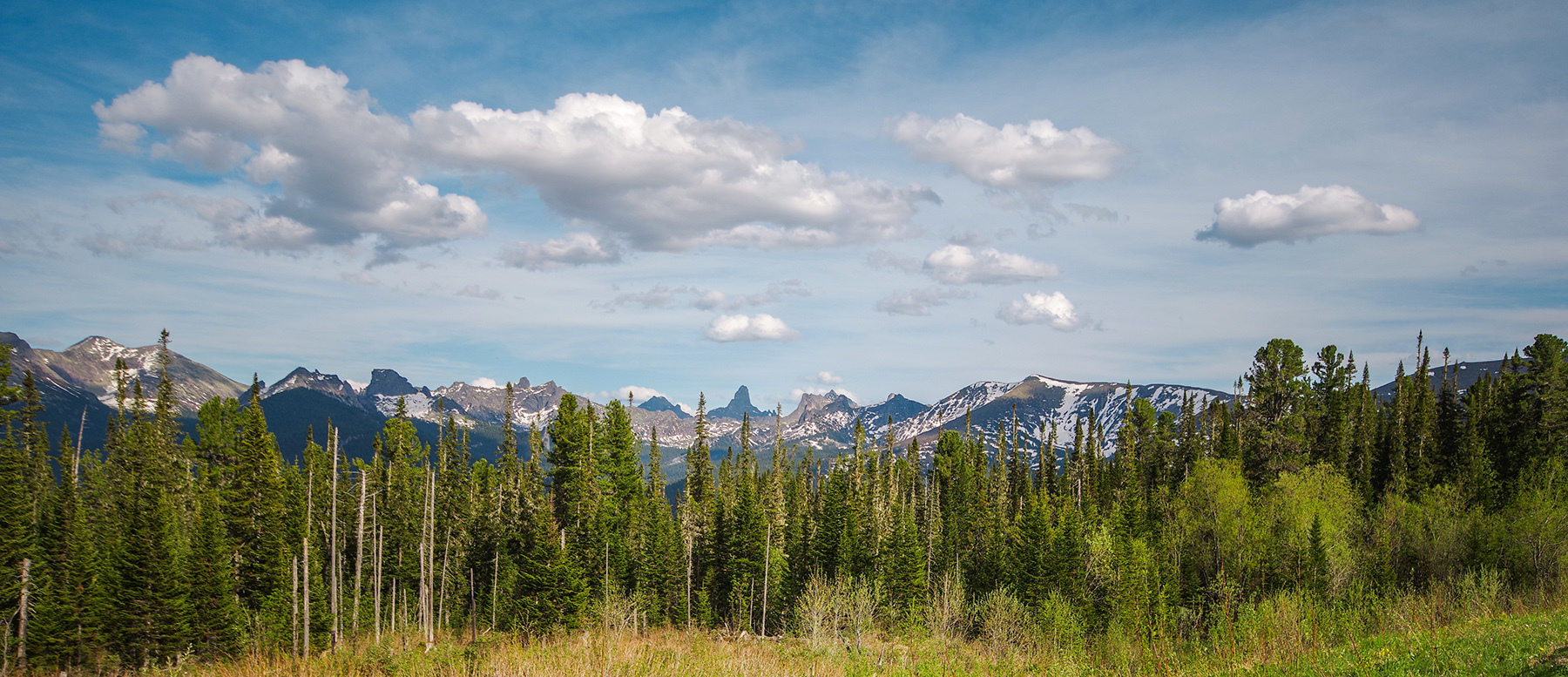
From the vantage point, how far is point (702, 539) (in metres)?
65.4

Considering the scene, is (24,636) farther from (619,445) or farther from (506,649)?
(506,649)

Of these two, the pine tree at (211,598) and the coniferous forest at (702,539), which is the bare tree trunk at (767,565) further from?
the pine tree at (211,598)

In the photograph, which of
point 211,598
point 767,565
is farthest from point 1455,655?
point 211,598

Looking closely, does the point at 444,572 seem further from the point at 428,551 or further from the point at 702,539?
the point at 702,539

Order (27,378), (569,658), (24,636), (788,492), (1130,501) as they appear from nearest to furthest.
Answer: (569,658)
(24,636)
(27,378)
(1130,501)
(788,492)

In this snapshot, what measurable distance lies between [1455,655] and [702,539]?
5557 centimetres

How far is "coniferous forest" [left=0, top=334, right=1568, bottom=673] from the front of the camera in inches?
1548

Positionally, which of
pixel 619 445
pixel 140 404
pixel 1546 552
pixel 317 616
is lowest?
pixel 317 616

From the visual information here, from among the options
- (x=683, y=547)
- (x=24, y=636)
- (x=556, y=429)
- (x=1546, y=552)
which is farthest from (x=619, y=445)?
(x=1546, y=552)

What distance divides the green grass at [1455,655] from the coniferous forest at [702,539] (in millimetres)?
15092

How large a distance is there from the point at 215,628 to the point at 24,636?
7.94 metres

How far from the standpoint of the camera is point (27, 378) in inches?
1961

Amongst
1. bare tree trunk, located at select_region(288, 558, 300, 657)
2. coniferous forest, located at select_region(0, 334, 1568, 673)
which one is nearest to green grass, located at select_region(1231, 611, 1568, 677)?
coniferous forest, located at select_region(0, 334, 1568, 673)

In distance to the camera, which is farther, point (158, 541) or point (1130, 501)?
point (1130, 501)
